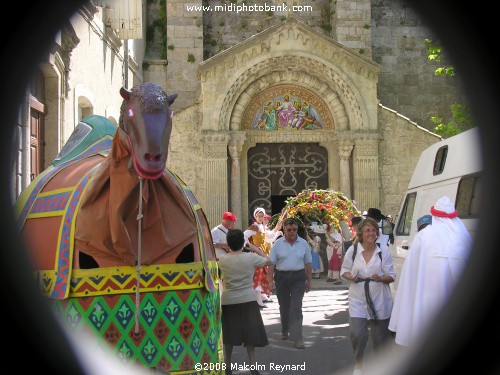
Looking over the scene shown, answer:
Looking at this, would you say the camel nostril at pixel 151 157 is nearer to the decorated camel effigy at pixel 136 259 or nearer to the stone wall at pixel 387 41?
the decorated camel effigy at pixel 136 259

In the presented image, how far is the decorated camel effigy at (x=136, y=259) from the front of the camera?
456cm

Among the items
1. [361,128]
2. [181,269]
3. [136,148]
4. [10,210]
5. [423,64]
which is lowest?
[181,269]

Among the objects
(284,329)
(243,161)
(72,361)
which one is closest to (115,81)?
(243,161)

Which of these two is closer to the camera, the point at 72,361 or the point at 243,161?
the point at 72,361

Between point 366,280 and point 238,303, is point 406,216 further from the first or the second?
point 238,303

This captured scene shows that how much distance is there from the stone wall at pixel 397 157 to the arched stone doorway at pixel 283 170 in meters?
1.77

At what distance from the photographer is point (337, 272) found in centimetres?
1727

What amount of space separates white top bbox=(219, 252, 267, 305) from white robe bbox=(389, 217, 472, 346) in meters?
1.65

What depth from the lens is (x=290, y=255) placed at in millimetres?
9516

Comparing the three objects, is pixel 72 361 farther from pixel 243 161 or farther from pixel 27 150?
pixel 243 161

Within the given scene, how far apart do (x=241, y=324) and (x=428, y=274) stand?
2182 millimetres

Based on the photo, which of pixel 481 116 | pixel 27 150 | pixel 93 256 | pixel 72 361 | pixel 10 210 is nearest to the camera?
pixel 481 116

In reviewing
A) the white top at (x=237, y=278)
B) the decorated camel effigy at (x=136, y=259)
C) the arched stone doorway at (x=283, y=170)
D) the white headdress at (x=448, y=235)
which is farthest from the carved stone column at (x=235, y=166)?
the decorated camel effigy at (x=136, y=259)

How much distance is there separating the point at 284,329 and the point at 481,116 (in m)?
6.68
